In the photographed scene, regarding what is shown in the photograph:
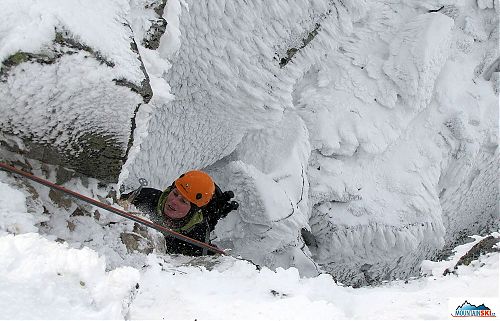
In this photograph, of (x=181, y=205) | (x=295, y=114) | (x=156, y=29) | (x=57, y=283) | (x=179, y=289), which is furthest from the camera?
(x=295, y=114)

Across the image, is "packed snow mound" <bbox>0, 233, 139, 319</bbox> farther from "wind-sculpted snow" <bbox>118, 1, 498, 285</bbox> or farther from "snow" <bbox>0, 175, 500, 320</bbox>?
"wind-sculpted snow" <bbox>118, 1, 498, 285</bbox>

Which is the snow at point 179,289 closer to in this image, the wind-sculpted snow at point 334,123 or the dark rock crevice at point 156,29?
the dark rock crevice at point 156,29

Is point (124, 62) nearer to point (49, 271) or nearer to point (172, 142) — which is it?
point (49, 271)

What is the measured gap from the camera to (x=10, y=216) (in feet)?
7.65

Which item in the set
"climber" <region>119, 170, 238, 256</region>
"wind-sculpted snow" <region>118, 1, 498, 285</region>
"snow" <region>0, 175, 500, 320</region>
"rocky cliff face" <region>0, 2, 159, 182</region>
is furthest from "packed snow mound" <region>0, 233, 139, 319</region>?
"wind-sculpted snow" <region>118, 1, 498, 285</region>

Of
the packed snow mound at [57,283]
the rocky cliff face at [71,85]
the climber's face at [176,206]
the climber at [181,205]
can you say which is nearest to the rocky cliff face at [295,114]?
the rocky cliff face at [71,85]

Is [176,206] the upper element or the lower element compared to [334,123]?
lower

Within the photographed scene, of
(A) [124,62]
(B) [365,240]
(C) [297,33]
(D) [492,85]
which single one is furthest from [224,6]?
(D) [492,85]

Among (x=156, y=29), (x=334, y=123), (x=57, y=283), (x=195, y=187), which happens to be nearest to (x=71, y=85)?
(x=156, y=29)

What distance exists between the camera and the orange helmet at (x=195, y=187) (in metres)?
4.43

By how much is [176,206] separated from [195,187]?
245 millimetres

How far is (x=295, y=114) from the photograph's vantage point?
6270 millimetres

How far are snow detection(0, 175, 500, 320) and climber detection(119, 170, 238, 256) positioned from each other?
3.69 feet

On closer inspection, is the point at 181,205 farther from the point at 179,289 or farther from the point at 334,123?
the point at 334,123
